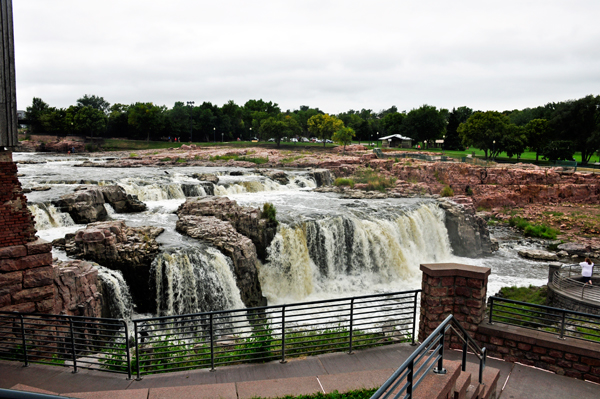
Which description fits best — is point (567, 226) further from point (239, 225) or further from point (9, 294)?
point (9, 294)

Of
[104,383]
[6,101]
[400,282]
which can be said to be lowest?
[400,282]

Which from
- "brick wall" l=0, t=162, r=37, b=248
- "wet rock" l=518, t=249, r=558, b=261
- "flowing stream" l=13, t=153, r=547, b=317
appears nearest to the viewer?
"brick wall" l=0, t=162, r=37, b=248

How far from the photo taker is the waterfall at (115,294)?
13234mm

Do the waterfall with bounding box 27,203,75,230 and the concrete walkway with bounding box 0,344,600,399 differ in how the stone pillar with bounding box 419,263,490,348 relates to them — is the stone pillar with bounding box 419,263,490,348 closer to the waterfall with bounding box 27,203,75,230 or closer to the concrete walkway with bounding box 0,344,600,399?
the concrete walkway with bounding box 0,344,600,399

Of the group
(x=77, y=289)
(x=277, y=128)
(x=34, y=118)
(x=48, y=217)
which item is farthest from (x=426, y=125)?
(x=77, y=289)

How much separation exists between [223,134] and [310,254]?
6855 centimetres

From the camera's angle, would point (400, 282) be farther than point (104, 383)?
Yes

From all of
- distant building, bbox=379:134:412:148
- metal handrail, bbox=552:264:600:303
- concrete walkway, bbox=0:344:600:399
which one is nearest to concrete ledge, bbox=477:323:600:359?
concrete walkway, bbox=0:344:600:399

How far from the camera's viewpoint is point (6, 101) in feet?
27.2

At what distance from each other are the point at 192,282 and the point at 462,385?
11.0 metres

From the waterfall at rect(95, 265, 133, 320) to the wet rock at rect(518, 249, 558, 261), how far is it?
21991 millimetres

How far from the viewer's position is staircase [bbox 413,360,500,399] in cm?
500

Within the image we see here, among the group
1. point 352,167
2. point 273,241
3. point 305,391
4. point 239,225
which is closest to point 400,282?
point 273,241

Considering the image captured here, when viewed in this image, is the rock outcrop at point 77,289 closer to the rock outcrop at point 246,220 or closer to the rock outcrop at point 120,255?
the rock outcrop at point 120,255
